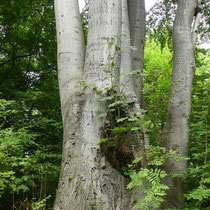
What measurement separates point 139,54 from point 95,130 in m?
2.12

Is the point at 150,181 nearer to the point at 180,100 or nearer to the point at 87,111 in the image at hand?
the point at 87,111

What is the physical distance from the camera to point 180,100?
3730 millimetres

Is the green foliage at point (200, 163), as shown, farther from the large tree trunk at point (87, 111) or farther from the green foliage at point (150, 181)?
the large tree trunk at point (87, 111)

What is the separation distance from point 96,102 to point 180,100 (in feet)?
7.20

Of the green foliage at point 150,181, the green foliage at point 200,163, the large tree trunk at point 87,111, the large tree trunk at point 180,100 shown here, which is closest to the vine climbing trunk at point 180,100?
the large tree trunk at point 180,100

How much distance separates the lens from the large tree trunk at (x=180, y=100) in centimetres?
320

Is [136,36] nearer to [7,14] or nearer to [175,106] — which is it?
[175,106]

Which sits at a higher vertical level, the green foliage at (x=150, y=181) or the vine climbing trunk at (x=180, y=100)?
the vine climbing trunk at (x=180, y=100)

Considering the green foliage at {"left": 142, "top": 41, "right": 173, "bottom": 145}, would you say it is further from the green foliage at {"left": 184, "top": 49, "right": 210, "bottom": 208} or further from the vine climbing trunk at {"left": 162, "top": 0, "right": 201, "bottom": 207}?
the green foliage at {"left": 184, "top": 49, "right": 210, "bottom": 208}

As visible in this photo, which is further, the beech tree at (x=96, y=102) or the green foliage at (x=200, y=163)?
the green foliage at (x=200, y=163)

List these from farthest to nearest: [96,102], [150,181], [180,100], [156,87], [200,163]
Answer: [180,100] < [200,163] < [156,87] < [96,102] < [150,181]

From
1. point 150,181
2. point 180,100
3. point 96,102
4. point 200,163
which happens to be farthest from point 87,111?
point 200,163

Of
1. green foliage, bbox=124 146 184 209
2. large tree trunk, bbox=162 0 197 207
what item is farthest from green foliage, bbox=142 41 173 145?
green foliage, bbox=124 146 184 209

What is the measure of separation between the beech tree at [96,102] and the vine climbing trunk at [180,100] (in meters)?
0.02
